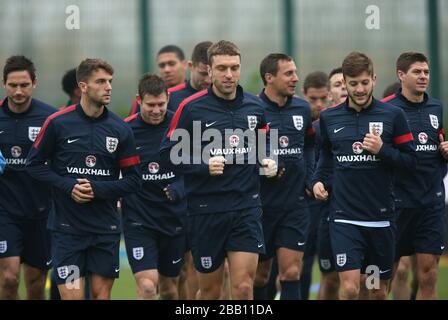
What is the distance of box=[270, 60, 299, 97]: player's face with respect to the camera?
10.2 metres

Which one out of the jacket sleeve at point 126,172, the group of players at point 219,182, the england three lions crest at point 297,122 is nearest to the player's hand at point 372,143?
the group of players at point 219,182

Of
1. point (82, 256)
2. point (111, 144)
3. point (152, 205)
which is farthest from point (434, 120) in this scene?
point (82, 256)

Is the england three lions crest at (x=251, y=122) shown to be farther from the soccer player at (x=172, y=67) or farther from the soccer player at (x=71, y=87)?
the soccer player at (x=172, y=67)

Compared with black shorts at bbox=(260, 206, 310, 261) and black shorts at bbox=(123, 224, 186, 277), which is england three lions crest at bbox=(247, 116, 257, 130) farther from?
black shorts at bbox=(123, 224, 186, 277)

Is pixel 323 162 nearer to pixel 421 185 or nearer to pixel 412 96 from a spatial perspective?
pixel 421 185

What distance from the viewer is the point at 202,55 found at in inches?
422

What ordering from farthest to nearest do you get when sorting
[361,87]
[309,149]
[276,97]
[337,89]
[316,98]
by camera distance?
[316,98]
[337,89]
[309,149]
[276,97]
[361,87]

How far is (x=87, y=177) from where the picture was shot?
863cm

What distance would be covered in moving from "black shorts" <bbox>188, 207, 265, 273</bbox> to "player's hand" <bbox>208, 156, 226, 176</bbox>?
1.51ft

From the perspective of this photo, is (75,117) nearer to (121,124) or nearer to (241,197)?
(121,124)

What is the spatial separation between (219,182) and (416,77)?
7.21 feet

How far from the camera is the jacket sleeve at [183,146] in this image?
877 cm
